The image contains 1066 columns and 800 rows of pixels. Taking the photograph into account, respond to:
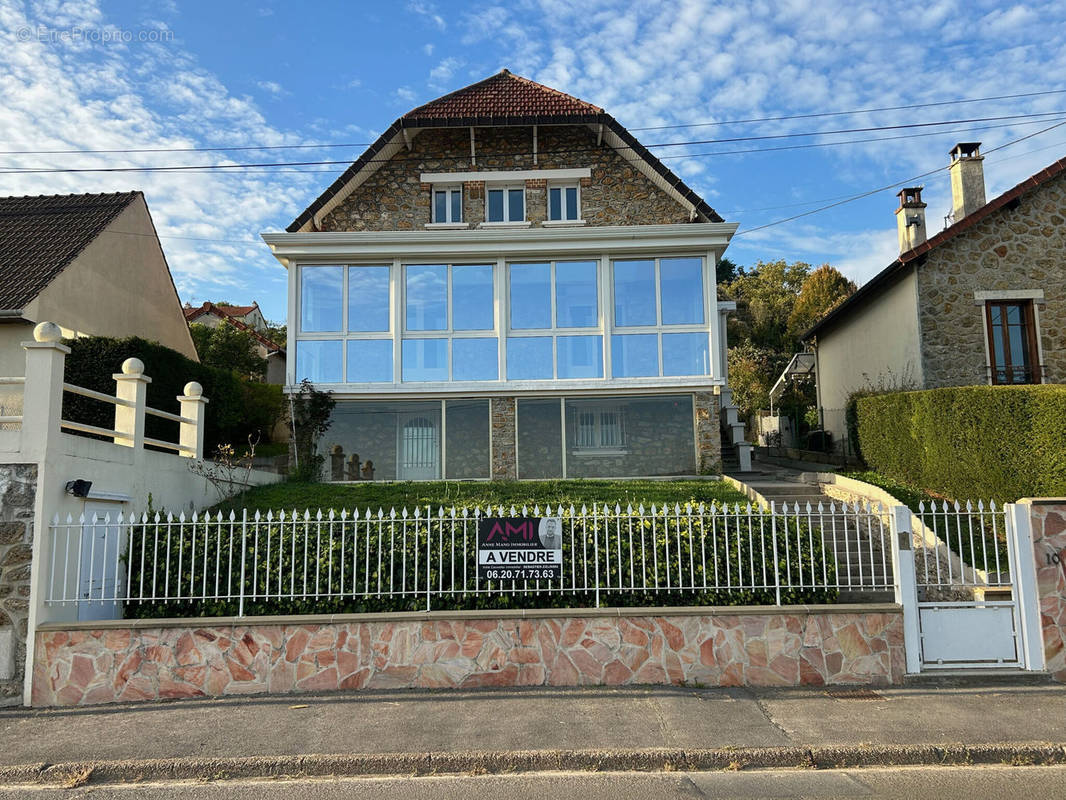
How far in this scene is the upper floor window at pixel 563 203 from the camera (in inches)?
689

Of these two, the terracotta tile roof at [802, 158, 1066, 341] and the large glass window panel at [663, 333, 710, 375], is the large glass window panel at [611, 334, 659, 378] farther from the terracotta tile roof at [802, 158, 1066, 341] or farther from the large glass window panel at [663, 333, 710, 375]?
the terracotta tile roof at [802, 158, 1066, 341]

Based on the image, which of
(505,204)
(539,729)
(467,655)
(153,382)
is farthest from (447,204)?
(539,729)

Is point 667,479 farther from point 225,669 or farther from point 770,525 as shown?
point 225,669

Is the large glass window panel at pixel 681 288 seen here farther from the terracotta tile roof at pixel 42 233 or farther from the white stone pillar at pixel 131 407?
the terracotta tile roof at pixel 42 233

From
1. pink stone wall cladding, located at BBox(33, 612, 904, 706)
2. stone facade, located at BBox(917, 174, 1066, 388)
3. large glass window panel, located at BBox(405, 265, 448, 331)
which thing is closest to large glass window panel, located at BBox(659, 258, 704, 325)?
large glass window panel, located at BBox(405, 265, 448, 331)

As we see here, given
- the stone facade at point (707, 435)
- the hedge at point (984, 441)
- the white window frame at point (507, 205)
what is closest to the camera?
the hedge at point (984, 441)

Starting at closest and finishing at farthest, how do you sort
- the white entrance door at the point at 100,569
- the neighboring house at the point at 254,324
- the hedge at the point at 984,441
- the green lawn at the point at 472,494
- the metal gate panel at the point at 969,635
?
the metal gate panel at the point at 969,635 < the white entrance door at the point at 100,569 < the hedge at the point at 984,441 < the green lawn at the point at 472,494 < the neighboring house at the point at 254,324

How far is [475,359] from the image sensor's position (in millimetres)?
16062

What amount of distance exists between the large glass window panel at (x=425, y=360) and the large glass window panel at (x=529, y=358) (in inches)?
55.1

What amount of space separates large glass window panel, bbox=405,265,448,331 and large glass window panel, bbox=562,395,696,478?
131 inches

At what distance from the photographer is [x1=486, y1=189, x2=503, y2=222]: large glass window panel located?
1767 centimetres

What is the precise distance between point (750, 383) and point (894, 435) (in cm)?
1868

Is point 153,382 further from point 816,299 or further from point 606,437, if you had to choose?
point 816,299

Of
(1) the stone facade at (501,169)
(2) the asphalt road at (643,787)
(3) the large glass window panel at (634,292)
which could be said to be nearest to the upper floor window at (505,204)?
(1) the stone facade at (501,169)
